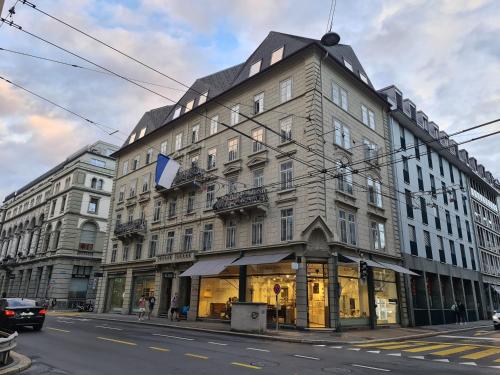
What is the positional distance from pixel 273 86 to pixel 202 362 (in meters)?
21.1

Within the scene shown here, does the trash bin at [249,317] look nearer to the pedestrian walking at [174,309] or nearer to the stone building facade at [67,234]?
the pedestrian walking at [174,309]

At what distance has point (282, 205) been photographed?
23.7 m

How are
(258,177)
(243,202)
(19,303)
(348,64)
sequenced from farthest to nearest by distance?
(348,64) → (258,177) → (243,202) → (19,303)

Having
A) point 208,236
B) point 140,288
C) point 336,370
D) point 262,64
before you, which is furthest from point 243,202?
point 336,370

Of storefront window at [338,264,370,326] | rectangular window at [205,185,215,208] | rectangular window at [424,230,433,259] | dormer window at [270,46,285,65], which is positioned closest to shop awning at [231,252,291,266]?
storefront window at [338,264,370,326]

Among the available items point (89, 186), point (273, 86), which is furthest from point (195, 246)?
point (89, 186)

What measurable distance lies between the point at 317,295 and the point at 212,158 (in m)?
14.1

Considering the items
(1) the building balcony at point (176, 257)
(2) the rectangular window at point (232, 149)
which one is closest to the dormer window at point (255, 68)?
(2) the rectangular window at point (232, 149)

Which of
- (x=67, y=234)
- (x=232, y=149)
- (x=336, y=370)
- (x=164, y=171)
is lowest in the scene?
(x=336, y=370)

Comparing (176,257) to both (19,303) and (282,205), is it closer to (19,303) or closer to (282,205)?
(282,205)

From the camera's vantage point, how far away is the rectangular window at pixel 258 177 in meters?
25.6

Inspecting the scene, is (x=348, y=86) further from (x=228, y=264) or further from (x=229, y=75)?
(x=228, y=264)

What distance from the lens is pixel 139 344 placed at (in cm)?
1334

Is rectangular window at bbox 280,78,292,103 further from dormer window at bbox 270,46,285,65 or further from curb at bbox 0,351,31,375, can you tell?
curb at bbox 0,351,31,375
